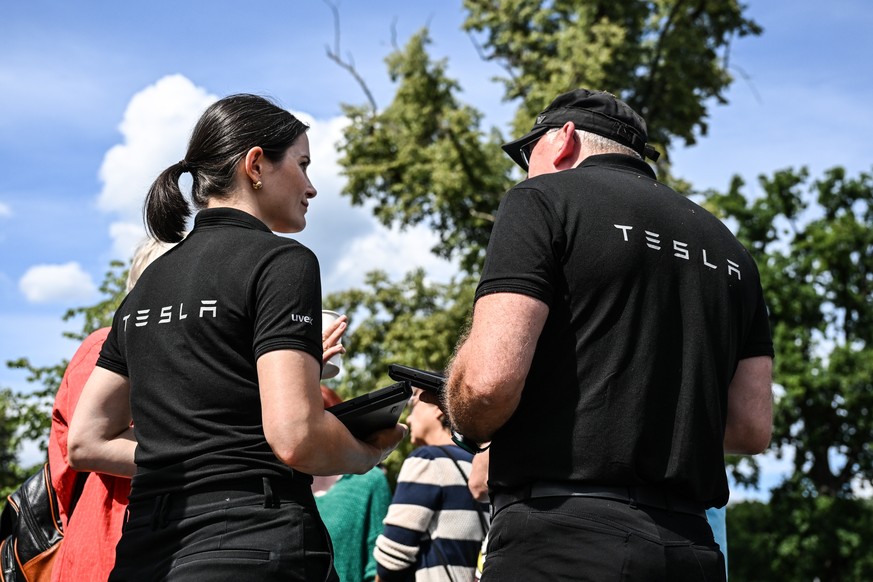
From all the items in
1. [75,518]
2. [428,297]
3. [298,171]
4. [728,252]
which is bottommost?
[75,518]

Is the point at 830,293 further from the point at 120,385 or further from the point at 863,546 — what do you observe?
the point at 120,385

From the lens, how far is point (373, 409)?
2453 millimetres

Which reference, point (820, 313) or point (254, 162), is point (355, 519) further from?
point (820, 313)

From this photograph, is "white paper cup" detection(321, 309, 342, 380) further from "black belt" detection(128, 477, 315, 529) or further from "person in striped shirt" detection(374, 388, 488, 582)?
"person in striped shirt" detection(374, 388, 488, 582)

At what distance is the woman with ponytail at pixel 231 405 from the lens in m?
2.20

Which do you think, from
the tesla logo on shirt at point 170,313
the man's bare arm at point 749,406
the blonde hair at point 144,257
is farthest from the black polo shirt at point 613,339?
the blonde hair at point 144,257

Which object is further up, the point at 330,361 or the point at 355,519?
the point at 330,361

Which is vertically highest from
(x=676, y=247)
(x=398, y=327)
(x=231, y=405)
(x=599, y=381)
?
(x=398, y=327)

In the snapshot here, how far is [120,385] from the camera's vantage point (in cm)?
270

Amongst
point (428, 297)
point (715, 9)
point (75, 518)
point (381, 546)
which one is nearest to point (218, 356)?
point (75, 518)

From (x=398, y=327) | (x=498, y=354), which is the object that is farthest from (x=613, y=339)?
(x=398, y=327)

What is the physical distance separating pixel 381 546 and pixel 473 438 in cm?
222

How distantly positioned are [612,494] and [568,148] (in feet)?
3.30

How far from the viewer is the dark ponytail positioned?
8.54 ft
